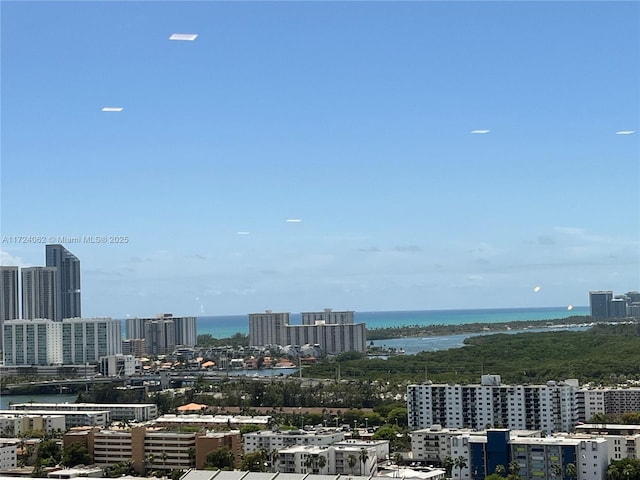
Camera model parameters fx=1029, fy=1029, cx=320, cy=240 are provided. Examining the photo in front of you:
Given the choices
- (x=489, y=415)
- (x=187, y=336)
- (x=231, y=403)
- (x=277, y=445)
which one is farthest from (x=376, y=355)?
(x=277, y=445)

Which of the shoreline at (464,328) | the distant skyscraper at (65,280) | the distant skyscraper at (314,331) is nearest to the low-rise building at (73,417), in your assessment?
the distant skyscraper at (65,280)

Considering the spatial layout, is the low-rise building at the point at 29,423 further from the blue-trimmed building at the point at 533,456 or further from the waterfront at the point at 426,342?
the waterfront at the point at 426,342

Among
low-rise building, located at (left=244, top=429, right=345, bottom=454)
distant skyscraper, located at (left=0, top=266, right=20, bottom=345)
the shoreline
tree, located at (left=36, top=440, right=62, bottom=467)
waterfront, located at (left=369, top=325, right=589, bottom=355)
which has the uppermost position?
distant skyscraper, located at (left=0, top=266, right=20, bottom=345)

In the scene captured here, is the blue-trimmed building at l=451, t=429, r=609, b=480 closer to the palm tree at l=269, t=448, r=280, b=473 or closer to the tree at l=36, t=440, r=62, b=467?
the palm tree at l=269, t=448, r=280, b=473

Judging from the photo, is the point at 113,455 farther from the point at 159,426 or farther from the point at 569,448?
the point at 569,448

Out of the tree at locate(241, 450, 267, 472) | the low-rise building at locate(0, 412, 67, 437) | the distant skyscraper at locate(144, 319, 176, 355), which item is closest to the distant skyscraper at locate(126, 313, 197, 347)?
the distant skyscraper at locate(144, 319, 176, 355)

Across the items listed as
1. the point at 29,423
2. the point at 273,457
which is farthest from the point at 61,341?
the point at 273,457
